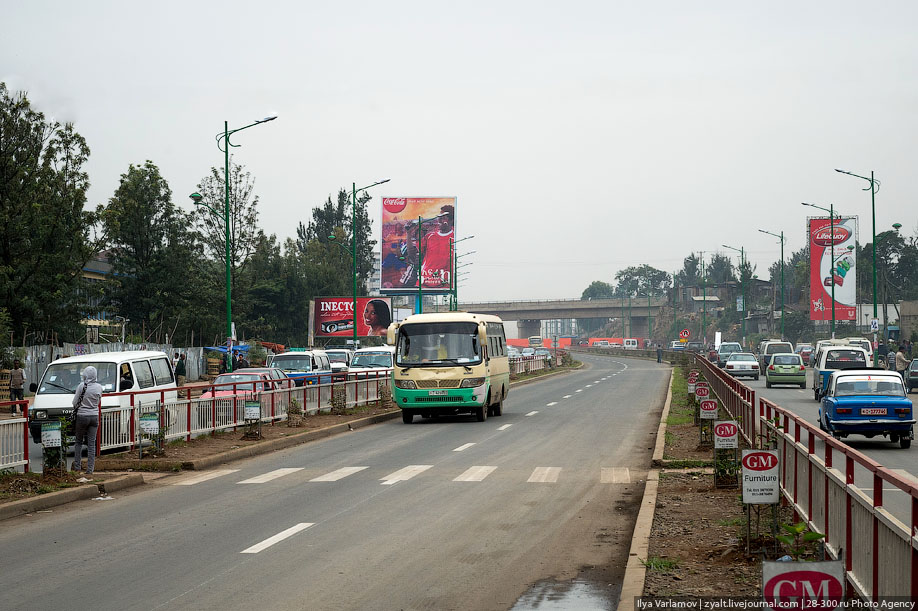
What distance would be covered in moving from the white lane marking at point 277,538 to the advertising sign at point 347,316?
63375mm

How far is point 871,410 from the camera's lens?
21781 millimetres

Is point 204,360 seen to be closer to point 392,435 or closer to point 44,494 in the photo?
point 392,435

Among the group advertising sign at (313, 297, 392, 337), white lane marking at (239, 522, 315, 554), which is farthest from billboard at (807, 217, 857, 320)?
white lane marking at (239, 522, 315, 554)

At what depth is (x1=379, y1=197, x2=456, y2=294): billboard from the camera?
98.4 m

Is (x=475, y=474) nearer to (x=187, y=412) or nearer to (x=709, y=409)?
(x=709, y=409)

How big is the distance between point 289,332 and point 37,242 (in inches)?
1839

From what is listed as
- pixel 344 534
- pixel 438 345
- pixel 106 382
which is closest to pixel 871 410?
pixel 438 345

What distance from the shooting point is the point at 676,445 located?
67.1 ft

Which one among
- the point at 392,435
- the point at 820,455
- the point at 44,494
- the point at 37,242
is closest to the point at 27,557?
the point at 44,494

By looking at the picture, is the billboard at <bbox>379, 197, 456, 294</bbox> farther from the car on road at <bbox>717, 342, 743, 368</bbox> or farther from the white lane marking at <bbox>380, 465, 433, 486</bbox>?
the white lane marking at <bbox>380, 465, 433, 486</bbox>

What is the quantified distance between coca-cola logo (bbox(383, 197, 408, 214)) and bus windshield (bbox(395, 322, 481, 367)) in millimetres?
71201

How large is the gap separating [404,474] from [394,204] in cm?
8401

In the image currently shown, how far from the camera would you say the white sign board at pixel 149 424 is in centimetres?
1894

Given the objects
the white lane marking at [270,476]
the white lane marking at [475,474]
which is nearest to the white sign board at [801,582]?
the white lane marking at [475,474]
